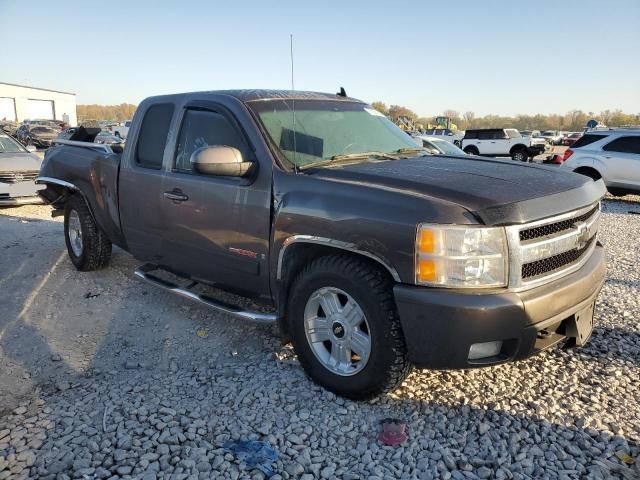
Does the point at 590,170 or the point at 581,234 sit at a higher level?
the point at 581,234

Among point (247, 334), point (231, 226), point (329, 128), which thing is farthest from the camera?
point (247, 334)

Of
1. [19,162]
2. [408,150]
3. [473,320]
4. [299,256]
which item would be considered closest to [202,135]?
[299,256]

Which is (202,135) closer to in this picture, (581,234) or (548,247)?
(548,247)

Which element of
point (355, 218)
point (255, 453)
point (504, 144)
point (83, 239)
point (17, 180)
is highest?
point (504, 144)

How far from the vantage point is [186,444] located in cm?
272

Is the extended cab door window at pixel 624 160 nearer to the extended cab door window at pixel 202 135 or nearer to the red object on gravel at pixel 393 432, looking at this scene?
the extended cab door window at pixel 202 135

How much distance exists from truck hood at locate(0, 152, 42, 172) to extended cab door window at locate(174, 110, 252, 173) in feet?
25.4

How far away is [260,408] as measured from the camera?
3.06m

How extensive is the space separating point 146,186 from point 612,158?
39.1 feet

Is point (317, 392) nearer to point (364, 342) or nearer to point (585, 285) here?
point (364, 342)

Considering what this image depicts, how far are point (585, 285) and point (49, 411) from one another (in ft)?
10.7

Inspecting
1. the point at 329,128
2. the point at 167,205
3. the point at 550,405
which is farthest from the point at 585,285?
the point at 167,205

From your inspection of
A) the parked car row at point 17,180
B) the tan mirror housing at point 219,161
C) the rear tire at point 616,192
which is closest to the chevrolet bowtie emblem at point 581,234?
the tan mirror housing at point 219,161

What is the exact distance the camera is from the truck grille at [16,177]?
9.91m
